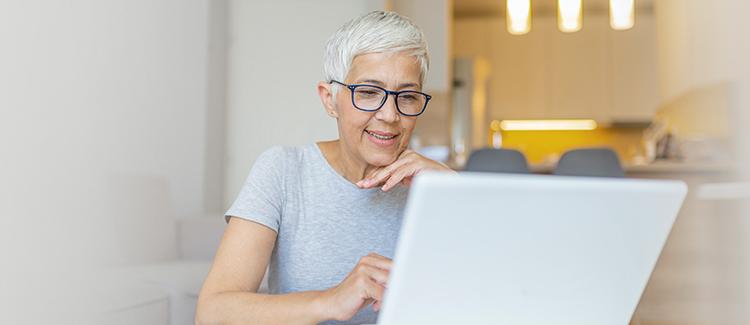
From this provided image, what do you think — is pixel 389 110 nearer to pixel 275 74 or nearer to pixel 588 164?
pixel 588 164

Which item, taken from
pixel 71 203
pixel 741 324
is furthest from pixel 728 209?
pixel 71 203

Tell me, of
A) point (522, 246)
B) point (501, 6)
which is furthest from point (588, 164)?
point (501, 6)

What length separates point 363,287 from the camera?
818 mm

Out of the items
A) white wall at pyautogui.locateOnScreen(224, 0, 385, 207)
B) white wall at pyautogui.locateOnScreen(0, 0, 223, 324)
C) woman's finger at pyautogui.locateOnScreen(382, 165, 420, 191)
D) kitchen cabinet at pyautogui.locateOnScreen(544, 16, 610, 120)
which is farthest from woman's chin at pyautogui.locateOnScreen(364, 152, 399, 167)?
kitchen cabinet at pyautogui.locateOnScreen(544, 16, 610, 120)

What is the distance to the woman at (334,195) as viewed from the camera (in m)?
1.09

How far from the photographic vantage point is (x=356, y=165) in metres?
1.35

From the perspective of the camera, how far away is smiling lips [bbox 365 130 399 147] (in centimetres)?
122

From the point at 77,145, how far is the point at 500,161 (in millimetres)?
2039

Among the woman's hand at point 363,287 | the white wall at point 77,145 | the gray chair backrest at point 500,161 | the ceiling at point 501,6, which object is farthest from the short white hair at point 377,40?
the ceiling at point 501,6

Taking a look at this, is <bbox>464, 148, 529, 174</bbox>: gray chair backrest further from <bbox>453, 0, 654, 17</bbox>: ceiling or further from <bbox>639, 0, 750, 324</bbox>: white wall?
<bbox>453, 0, 654, 17</bbox>: ceiling

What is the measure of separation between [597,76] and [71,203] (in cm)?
607

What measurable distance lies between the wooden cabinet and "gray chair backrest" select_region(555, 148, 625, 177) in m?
3.97

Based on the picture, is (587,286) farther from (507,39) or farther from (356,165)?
(507,39)

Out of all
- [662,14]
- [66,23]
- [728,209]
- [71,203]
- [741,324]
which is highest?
[662,14]
